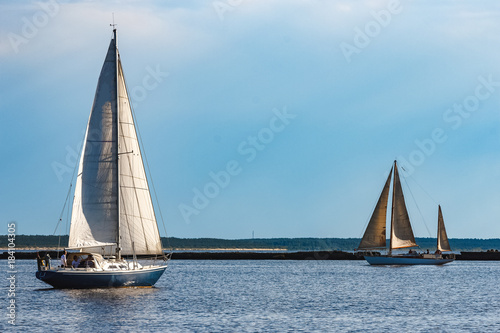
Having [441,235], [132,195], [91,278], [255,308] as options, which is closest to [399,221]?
[441,235]

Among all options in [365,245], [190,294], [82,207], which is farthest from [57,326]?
[365,245]

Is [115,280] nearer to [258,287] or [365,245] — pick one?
[258,287]

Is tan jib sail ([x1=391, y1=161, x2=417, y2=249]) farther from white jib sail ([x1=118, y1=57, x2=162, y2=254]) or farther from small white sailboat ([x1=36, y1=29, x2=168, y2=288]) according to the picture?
small white sailboat ([x1=36, y1=29, x2=168, y2=288])

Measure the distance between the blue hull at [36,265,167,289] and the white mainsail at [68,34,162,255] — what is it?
6.59 ft

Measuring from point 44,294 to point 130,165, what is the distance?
11412mm

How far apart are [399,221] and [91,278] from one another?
214 ft

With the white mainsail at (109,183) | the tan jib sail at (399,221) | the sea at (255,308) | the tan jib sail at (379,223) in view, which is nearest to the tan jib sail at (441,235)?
the tan jib sail at (399,221)

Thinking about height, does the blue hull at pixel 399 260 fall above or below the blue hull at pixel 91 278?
above

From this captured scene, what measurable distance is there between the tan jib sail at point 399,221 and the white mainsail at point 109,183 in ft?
194

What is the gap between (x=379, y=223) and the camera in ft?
359

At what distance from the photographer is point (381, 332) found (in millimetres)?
41219

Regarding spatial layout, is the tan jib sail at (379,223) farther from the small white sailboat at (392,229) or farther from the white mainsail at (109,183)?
the white mainsail at (109,183)

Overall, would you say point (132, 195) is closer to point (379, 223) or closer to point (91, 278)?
point (91, 278)

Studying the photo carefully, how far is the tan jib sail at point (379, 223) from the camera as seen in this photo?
359ft
